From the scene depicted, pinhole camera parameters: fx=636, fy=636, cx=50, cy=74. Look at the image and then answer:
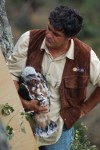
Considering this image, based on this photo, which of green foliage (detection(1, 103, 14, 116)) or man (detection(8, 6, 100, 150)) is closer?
green foliage (detection(1, 103, 14, 116))

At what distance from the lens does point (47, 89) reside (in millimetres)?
4191

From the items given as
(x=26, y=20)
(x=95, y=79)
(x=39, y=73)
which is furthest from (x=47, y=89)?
(x=26, y=20)

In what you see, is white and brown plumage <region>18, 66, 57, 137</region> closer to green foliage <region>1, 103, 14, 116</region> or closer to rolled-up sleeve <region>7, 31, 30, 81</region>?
rolled-up sleeve <region>7, 31, 30, 81</region>

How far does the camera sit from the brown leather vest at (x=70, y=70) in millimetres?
4195

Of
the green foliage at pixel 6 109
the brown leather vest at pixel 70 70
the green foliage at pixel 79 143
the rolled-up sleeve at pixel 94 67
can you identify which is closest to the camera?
the green foliage at pixel 6 109

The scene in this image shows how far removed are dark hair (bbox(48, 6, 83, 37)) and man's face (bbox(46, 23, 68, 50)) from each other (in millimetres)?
24

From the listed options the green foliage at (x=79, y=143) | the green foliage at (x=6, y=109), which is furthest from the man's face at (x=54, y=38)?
the green foliage at (x=79, y=143)

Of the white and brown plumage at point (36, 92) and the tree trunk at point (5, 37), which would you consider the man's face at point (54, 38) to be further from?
the tree trunk at point (5, 37)

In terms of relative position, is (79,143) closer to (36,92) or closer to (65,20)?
(36,92)

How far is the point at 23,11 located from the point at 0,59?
559 inches

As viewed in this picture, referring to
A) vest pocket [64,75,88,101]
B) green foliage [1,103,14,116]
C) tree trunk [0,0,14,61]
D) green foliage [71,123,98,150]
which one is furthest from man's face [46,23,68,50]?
green foliage [71,123,98,150]

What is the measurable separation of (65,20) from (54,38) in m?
0.14

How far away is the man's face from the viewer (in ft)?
13.4

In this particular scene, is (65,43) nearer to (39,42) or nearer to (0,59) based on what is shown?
(39,42)
